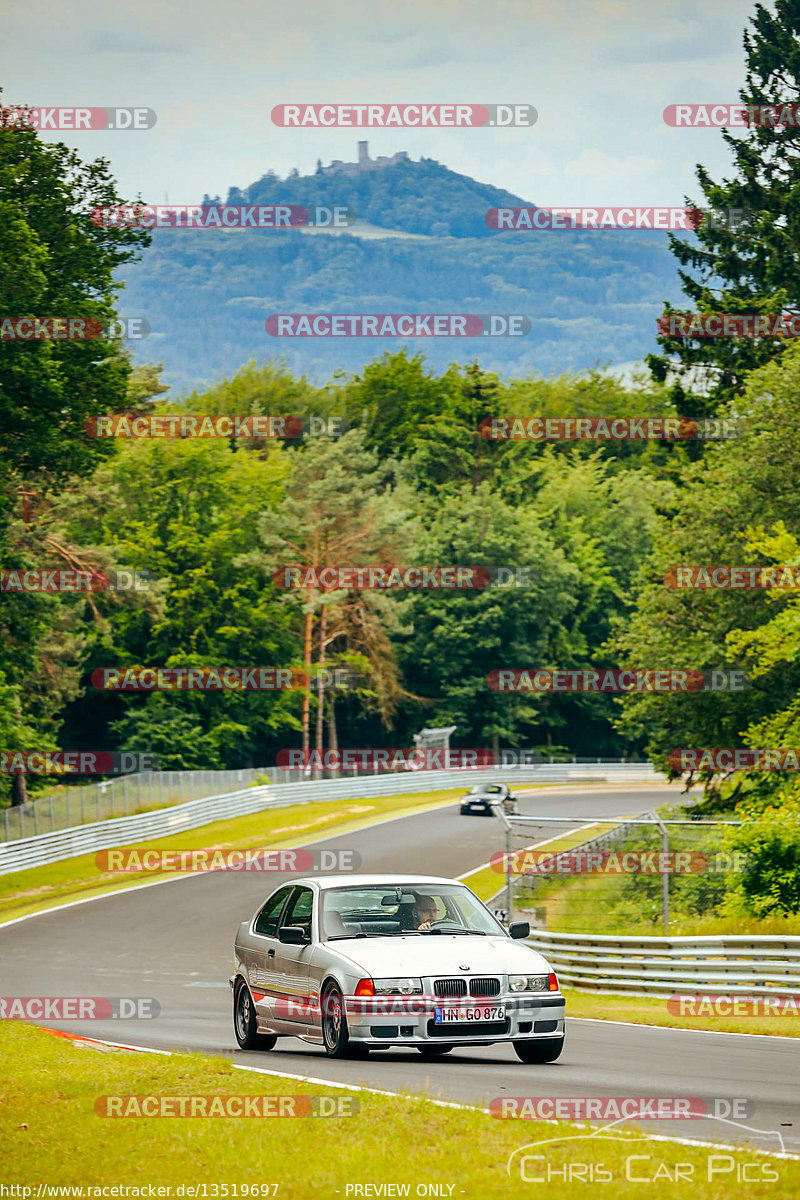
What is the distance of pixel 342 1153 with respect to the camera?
7.90 metres

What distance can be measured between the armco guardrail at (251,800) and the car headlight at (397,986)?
1318 inches

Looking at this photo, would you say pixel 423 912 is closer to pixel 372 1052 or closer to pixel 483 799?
pixel 372 1052

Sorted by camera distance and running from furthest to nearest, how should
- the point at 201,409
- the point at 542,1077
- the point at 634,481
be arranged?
the point at 201,409, the point at 634,481, the point at 542,1077

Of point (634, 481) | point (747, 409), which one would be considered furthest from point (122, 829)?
point (634, 481)

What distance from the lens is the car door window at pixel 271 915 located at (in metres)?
13.9

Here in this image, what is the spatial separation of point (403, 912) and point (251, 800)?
46582 millimetres

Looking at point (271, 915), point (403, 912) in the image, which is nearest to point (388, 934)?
point (403, 912)

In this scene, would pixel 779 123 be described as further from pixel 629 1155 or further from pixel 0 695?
pixel 629 1155

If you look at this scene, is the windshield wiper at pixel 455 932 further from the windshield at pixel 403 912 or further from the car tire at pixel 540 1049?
the car tire at pixel 540 1049

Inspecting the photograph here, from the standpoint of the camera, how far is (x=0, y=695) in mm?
39906

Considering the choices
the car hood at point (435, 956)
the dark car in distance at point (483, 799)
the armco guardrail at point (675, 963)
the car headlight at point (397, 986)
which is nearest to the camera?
the car headlight at point (397, 986)

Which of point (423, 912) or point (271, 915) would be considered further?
point (271, 915)

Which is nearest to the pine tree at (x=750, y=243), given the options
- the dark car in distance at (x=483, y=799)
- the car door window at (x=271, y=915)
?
the dark car in distance at (x=483, y=799)

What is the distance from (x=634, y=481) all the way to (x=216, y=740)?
1453 inches
